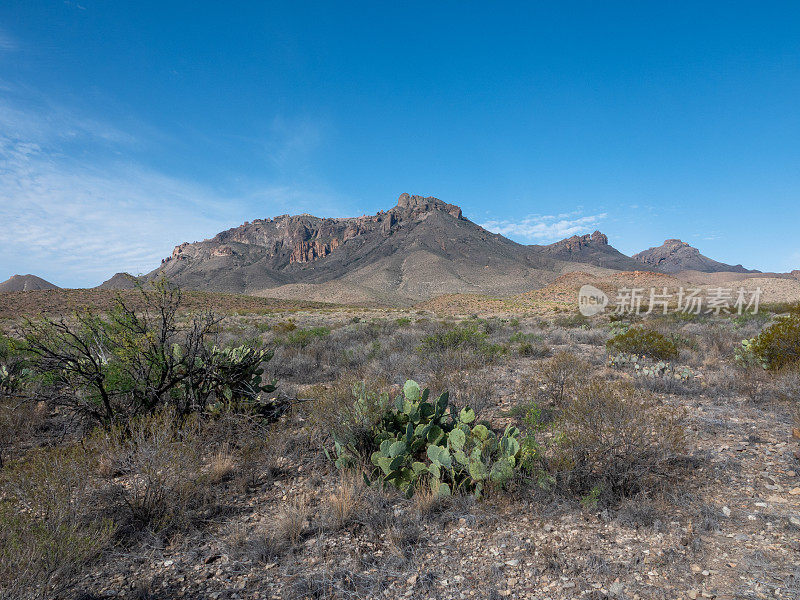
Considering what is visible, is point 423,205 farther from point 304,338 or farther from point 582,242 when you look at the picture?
point 304,338

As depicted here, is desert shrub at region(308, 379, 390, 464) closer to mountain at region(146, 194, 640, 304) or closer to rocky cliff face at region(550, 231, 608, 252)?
mountain at region(146, 194, 640, 304)

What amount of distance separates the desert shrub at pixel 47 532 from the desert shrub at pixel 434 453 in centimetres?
228

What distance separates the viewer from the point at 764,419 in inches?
213

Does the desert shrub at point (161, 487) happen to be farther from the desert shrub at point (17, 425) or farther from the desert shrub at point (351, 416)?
the desert shrub at point (17, 425)

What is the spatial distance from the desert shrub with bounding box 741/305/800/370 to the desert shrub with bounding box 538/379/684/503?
5.54 m

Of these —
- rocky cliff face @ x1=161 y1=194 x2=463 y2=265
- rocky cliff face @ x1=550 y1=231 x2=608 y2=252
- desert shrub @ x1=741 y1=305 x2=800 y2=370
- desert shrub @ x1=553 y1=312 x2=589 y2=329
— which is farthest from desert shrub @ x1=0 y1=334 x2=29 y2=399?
rocky cliff face @ x1=550 y1=231 x2=608 y2=252

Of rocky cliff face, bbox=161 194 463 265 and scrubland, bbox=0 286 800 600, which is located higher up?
rocky cliff face, bbox=161 194 463 265

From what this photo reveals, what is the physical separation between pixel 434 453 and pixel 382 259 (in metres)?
109

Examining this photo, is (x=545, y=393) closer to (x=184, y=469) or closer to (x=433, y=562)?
(x=433, y=562)

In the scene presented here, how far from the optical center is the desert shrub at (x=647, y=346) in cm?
922

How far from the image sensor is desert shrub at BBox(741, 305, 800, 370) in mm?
7512

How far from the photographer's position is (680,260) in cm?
17112

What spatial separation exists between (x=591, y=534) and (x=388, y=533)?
1717 mm

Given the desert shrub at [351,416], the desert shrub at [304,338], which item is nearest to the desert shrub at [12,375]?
the desert shrub at [351,416]
